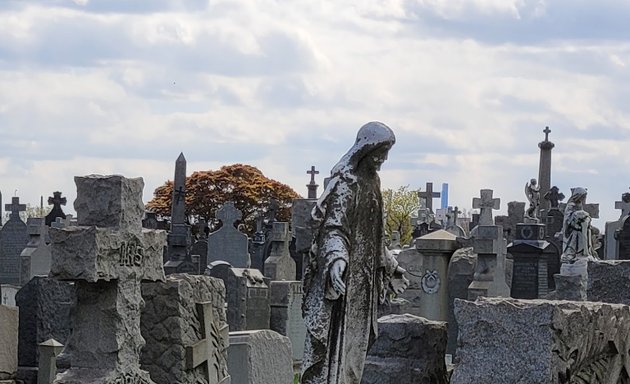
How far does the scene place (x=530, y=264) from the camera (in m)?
23.8

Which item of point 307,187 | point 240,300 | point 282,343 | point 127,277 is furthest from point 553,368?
point 307,187

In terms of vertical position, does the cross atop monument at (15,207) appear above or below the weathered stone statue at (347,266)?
above

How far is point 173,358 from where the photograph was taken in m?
8.81

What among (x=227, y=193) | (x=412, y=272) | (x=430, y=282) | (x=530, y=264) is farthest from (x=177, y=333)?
(x=227, y=193)

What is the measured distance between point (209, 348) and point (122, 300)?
1.63 metres

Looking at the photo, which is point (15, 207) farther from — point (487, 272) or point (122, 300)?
point (122, 300)

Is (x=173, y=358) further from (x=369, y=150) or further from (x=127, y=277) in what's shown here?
(x=369, y=150)

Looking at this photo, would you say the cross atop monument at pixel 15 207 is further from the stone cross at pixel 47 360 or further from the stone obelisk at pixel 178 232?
the stone cross at pixel 47 360

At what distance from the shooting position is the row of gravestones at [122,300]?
7.29 m

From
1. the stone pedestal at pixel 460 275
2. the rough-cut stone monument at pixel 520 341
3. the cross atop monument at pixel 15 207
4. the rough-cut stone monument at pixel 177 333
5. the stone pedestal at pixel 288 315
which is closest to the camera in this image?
the rough-cut stone monument at pixel 520 341

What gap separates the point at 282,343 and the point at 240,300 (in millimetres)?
5508

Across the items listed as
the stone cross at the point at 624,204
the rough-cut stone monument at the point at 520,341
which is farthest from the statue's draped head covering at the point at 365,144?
the stone cross at the point at 624,204

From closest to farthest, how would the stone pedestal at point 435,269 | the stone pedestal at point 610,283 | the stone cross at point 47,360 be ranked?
the stone pedestal at point 610,283 → the stone cross at point 47,360 → the stone pedestal at point 435,269

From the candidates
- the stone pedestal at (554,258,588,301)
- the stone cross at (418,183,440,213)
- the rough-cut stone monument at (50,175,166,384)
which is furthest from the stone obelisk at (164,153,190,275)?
the stone cross at (418,183,440,213)
